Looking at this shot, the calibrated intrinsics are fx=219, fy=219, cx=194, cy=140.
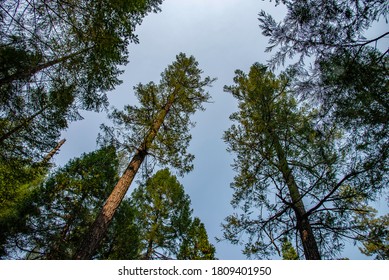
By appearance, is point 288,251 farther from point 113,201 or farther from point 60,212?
point 60,212

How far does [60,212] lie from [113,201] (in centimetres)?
463

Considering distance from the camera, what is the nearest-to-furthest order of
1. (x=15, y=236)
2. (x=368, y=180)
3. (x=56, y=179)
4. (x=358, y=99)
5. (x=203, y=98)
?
(x=368, y=180) < (x=358, y=99) < (x=15, y=236) < (x=56, y=179) < (x=203, y=98)

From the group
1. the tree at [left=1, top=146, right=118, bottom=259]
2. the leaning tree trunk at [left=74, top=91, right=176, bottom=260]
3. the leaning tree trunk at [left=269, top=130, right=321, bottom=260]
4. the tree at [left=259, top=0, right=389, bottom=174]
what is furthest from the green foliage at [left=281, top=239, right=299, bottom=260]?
the tree at [left=1, top=146, right=118, bottom=259]

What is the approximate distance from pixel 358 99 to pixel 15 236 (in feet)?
36.5

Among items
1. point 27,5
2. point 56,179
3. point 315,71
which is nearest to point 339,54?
point 315,71

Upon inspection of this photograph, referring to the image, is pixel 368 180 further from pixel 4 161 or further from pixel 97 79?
pixel 4 161

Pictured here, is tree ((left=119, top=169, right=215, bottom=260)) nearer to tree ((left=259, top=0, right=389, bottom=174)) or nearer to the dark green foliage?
the dark green foliage

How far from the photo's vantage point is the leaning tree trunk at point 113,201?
15.0 feet

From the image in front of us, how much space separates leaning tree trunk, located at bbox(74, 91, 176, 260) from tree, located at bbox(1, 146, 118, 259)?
133 cm

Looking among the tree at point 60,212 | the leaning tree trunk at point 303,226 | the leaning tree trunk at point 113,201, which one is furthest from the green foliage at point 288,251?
the tree at point 60,212

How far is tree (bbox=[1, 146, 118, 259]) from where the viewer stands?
7.80m

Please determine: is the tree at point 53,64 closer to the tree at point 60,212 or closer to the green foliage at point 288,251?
the tree at point 60,212

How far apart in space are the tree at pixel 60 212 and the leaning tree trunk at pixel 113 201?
1333 mm

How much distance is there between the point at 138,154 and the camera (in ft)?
22.5
